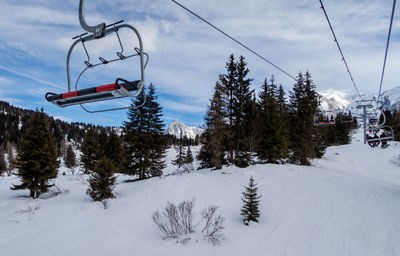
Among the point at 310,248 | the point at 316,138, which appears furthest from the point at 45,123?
the point at 316,138

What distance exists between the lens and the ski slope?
27.0 feet

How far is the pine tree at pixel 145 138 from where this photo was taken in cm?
2109

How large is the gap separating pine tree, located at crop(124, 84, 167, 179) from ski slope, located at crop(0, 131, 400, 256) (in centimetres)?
332

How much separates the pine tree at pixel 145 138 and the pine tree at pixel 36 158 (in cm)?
665

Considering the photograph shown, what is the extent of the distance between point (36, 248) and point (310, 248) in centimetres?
1152

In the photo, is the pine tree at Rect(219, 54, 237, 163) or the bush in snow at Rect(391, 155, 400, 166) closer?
the pine tree at Rect(219, 54, 237, 163)

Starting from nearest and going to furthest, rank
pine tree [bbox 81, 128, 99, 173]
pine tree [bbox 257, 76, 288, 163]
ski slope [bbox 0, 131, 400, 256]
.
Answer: ski slope [bbox 0, 131, 400, 256]
pine tree [bbox 257, 76, 288, 163]
pine tree [bbox 81, 128, 99, 173]

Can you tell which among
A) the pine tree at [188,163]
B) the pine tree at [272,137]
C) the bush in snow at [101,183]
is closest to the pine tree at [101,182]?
the bush in snow at [101,183]

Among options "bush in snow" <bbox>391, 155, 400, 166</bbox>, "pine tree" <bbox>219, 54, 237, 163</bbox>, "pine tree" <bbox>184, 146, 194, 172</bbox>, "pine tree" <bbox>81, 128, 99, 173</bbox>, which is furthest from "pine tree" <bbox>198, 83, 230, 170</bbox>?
"bush in snow" <bbox>391, 155, 400, 166</bbox>

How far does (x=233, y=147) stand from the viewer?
882 inches

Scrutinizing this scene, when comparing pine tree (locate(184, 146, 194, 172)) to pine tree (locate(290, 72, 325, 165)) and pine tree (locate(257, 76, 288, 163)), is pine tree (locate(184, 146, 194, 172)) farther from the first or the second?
pine tree (locate(290, 72, 325, 165))

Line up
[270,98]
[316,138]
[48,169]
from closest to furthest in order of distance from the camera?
1. [48,169]
2. [270,98]
3. [316,138]

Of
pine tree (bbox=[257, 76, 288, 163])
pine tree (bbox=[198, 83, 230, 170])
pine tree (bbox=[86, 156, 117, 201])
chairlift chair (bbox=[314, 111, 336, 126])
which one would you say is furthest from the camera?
pine tree (bbox=[257, 76, 288, 163])

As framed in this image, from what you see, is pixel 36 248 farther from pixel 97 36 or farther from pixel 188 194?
pixel 97 36
